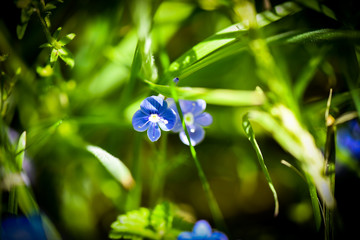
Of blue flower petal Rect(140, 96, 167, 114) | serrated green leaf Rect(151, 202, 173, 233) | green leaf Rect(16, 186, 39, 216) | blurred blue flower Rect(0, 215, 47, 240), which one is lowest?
serrated green leaf Rect(151, 202, 173, 233)

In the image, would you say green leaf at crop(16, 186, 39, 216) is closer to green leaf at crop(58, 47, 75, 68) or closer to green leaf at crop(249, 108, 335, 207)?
green leaf at crop(58, 47, 75, 68)

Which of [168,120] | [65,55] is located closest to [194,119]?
→ [168,120]

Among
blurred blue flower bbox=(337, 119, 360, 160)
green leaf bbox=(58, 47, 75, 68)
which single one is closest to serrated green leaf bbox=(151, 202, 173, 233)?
green leaf bbox=(58, 47, 75, 68)

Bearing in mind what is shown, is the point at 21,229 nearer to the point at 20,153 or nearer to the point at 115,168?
the point at 20,153

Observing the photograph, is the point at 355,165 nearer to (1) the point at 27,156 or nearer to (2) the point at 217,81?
(2) the point at 217,81

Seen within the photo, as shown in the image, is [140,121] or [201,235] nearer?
[201,235]

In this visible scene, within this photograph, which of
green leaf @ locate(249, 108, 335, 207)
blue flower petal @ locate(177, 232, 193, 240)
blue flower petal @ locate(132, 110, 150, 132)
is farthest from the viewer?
blue flower petal @ locate(132, 110, 150, 132)

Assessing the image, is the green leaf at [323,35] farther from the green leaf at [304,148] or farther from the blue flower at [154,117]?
the blue flower at [154,117]
